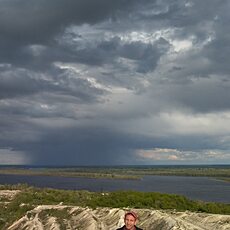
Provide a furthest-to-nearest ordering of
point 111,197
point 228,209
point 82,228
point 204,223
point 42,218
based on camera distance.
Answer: point 111,197 → point 228,209 → point 42,218 → point 82,228 → point 204,223

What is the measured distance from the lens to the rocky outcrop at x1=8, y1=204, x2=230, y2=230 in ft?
97.8

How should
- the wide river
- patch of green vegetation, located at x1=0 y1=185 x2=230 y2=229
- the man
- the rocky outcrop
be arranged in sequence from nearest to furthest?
the man → the rocky outcrop → patch of green vegetation, located at x1=0 y1=185 x2=230 y2=229 → the wide river

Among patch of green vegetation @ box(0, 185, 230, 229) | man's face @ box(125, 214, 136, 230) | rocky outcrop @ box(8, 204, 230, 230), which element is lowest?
rocky outcrop @ box(8, 204, 230, 230)

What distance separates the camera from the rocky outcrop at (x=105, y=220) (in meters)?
29.8

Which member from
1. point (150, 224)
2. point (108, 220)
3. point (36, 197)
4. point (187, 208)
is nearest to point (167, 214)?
point (150, 224)

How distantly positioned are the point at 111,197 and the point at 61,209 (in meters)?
7.90

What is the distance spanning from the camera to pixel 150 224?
3092 centimetres

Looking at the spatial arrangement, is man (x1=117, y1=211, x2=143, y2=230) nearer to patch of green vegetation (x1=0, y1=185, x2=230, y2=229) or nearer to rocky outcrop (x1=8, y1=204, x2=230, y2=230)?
rocky outcrop (x1=8, y1=204, x2=230, y2=230)

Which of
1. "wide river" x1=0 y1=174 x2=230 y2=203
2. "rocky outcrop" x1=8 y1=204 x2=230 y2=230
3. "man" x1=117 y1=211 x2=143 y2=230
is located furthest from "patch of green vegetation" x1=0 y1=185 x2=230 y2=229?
"wide river" x1=0 y1=174 x2=230 y2=203

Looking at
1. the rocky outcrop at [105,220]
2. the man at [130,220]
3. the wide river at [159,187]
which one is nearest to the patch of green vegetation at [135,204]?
the rocky outcrop at [105,220]

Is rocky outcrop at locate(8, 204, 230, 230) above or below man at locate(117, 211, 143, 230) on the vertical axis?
below

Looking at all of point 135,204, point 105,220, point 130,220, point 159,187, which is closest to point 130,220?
point 130,220

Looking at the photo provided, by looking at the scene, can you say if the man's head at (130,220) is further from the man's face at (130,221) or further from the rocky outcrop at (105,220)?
the rocky outcrop at (105,220)

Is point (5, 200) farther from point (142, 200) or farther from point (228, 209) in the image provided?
point (228, 209)
